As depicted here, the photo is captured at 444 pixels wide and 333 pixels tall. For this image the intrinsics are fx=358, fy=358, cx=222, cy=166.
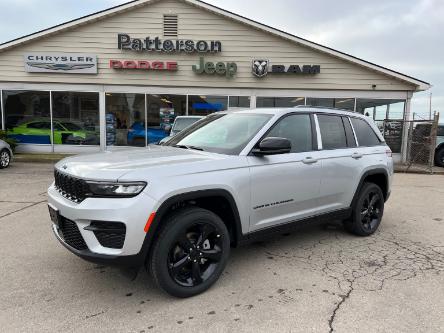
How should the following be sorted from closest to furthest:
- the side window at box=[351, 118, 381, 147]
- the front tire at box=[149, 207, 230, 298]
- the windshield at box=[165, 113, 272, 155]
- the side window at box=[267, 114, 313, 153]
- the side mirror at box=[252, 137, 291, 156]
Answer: the front tire at box=[149, 207, 230, 298] → the side mirror at box=[252, 137, 291, 156] → the windshield at box=[165, 113, 272, 155] → the side window at box=[267, 114, 313, 153] → the side window at box=[351, 118, 381, 147]

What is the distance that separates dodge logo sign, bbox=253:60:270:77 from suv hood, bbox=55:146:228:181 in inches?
445

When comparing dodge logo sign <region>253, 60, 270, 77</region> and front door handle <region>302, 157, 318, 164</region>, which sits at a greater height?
dodge logo sign <region>253, 60, 270, 77</region>

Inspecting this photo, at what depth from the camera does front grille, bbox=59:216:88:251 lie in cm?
301

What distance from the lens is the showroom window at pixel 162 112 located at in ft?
48.4

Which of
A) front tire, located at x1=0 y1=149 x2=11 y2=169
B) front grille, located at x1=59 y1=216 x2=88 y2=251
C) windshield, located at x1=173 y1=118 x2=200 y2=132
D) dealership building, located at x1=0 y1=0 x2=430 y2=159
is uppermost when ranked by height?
dealership building, located at x1=0 y1=0 x2=430 y2=159

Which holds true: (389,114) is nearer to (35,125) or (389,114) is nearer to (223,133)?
(223,133)

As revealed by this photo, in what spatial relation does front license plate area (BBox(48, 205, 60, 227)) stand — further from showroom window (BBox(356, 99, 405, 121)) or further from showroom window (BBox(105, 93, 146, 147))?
showroom window (BBox(356, 99, 405, 121))

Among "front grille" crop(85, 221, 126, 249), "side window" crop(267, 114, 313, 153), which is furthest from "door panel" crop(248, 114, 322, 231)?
"front grille" crop(85, 221, 126, 249)

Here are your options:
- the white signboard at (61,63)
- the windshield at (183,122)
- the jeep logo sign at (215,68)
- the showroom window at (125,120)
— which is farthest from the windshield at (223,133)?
the white signboard at (61,63)

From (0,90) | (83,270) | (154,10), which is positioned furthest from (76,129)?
(83,270)

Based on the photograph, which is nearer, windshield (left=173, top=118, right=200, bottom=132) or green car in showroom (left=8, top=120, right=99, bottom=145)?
windshield (left=173, top=118, right=200, bottom=132)

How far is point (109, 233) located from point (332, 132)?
3082mm

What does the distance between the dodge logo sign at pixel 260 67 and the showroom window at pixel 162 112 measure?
307 cm

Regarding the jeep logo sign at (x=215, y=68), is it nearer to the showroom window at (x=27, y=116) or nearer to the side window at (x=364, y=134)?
the showroom window at (x=27, y=116)
